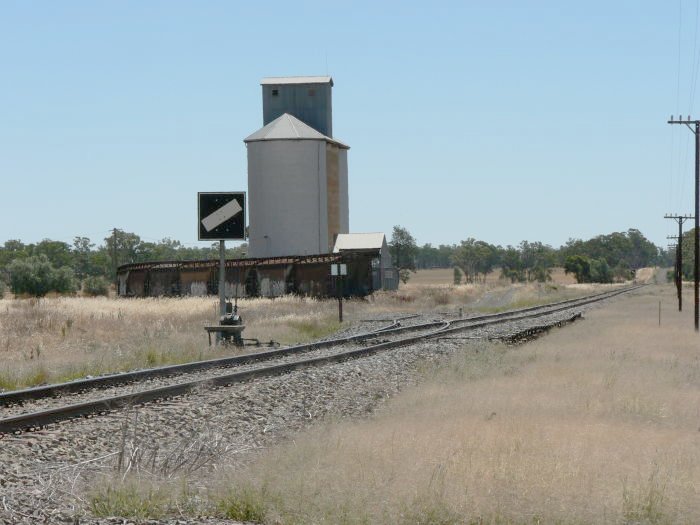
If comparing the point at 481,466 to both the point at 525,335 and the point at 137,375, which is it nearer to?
the point at 137,375

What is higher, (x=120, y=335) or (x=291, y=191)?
(x=291, y=191)

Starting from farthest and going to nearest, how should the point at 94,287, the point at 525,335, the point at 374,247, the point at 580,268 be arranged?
the point at 580,268
the point at 94,287
the point at 374,247
the point at 525,335

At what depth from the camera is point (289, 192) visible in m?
73.6

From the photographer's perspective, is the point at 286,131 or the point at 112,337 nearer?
the point at 112,337

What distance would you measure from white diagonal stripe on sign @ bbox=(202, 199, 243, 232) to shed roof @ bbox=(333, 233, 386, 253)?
166 feet

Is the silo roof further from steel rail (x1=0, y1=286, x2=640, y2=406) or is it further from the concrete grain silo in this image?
steel rail (x1=0, y1=286, x2=640, y2=406)

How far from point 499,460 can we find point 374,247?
64155mm

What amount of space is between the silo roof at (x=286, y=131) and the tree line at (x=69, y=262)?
47.0 feet

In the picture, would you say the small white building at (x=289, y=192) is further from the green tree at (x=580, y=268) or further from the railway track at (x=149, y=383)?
the green tree at (x=580, y=268)

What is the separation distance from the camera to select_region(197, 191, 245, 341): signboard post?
73.4 feet

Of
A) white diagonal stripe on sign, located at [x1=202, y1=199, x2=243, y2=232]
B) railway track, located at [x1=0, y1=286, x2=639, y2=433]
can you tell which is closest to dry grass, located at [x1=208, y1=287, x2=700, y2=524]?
railway track, located at [x1=0, y1=286, x2=639, y2=433]

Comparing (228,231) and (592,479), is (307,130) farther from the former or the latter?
(592,479)

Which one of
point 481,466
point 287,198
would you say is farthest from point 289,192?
point 481,466

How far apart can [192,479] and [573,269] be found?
178442 millimetres
